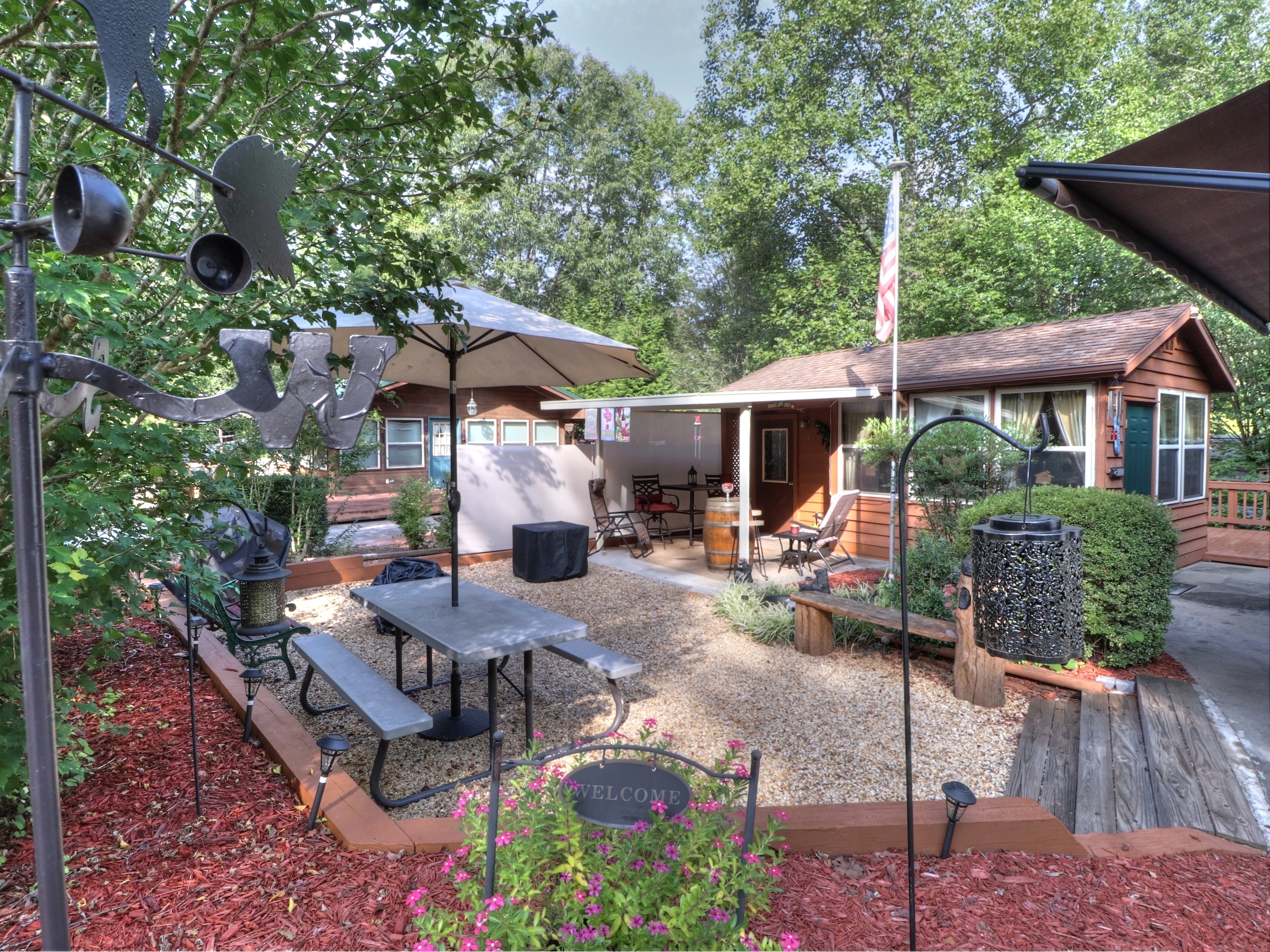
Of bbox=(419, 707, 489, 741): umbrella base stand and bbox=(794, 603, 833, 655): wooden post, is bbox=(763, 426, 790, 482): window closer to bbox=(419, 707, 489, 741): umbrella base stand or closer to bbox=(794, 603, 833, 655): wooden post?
bbox=(794, 603, 833, 655): wooden post

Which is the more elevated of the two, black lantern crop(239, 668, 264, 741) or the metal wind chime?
the metal wind chime

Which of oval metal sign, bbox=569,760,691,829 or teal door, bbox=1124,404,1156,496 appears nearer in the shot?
oval metal sign, bbox=569,760,691,829

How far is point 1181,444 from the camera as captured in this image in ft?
28.6

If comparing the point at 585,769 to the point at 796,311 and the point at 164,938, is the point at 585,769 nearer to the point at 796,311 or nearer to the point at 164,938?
the point at 164,938

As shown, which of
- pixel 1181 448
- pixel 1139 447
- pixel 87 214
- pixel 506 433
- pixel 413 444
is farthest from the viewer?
pixel 506 433

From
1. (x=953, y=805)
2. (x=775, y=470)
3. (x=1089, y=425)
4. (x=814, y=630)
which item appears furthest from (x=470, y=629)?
(x=775, y=470)

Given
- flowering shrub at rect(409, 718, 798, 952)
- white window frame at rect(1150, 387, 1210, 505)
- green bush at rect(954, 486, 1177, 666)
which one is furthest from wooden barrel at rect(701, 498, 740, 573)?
flowering shrub at rect(409, 718, 798, 952)

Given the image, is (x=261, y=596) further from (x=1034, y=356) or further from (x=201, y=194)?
(x=1034, y=356)

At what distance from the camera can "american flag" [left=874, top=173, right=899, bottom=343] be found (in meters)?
7.60

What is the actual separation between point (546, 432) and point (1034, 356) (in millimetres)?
10565

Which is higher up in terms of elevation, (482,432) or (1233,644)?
(482,432)

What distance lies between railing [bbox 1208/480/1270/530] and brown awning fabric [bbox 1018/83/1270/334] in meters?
9.34

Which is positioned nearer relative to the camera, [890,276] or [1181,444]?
[890,276]

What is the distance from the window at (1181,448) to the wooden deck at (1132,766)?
5382 mm
